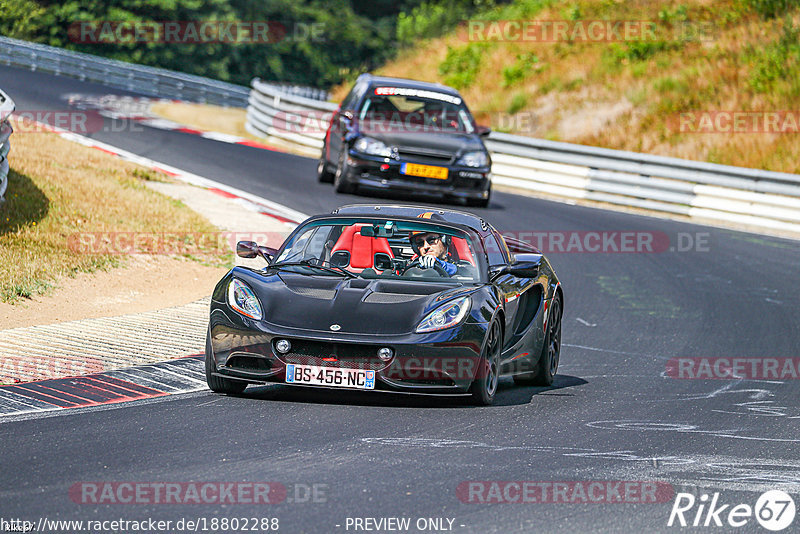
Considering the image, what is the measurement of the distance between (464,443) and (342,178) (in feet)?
41.6

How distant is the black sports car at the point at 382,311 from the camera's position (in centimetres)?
789

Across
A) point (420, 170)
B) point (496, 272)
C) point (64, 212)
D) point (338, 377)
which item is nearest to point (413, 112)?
point (420, 170)

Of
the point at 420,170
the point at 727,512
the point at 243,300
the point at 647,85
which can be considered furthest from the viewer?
the point at 647,85

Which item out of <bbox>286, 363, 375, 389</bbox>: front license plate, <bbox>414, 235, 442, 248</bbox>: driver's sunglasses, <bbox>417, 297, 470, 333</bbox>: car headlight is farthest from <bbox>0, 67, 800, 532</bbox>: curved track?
<bbox>414, 235, 442, 248</bbox>: driver's sunglasses

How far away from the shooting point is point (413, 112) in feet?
66.3

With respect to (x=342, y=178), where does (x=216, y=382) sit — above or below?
below

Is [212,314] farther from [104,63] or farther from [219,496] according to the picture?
[104,63]

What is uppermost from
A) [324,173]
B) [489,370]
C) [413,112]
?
[413,112]

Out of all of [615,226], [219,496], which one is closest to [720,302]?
[615,226]

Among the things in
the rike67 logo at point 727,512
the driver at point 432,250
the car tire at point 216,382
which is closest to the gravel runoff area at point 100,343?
the car tire at point 216,382

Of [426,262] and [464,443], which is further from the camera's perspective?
[426,262]

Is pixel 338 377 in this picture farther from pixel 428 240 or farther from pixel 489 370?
pixel 428 240

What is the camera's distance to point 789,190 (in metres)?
22.0

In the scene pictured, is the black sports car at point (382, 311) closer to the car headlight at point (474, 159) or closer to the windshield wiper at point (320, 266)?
the windshield wiper at point (320, 266)
